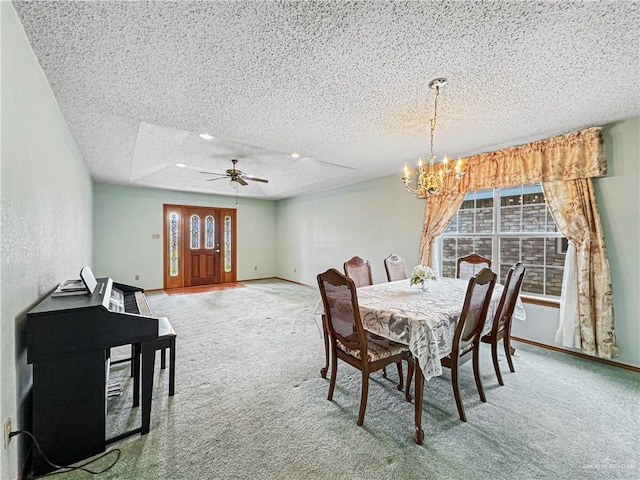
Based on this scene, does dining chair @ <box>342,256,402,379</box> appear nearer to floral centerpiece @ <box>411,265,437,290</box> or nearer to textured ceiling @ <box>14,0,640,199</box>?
floral centerpiece @ <box>411,265,437,290</box>

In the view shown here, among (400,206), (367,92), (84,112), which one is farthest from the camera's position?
(400,206)

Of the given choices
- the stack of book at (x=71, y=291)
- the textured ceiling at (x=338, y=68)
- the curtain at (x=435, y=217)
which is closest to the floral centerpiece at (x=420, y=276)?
the textured ceiling at (x=338, y=68)

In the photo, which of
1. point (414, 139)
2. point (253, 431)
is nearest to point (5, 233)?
point (253, 431)

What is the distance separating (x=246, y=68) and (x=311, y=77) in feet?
1.49

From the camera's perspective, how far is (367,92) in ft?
7.18

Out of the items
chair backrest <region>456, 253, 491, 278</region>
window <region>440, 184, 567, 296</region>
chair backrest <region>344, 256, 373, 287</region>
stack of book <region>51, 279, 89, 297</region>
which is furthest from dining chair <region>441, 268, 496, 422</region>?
stack of book <region>51, 279, 89, 297</region>

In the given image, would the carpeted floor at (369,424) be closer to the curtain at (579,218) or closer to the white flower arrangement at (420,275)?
the curtain at (579,218)

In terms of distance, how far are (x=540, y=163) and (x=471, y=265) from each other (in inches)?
53.6

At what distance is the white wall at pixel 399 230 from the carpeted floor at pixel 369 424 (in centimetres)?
44

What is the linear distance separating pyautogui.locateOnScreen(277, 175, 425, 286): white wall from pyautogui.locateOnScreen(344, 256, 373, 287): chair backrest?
1.62 metres

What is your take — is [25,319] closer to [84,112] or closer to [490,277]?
[84,112]

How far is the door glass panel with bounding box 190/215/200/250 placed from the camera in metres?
6.89

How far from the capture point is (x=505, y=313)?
2395 millimetres

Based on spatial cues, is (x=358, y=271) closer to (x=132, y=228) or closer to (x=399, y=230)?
(x=399, y=230)
